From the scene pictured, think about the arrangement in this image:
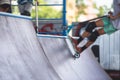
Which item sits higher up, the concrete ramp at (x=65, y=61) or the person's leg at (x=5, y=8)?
the person's leg at (x=5, y=8)

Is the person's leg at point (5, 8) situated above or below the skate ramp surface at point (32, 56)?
above

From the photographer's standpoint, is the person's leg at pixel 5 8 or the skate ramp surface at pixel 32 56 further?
the person's leg at pixel 5 8

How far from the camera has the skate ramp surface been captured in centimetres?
391

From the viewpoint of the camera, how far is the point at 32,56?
443 cm

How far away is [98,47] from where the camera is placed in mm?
8922

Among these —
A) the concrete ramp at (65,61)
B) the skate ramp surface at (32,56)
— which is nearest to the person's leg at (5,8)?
the skate ramp surface at (32,56)

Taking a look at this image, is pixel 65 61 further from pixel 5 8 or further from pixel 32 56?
pixel 5 8

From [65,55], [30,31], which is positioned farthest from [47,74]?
[65,55]

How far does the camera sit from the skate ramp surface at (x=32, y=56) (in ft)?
12.8

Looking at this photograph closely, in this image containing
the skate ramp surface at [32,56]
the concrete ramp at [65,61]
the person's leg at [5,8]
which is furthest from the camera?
the concrete ramp at [65,61]

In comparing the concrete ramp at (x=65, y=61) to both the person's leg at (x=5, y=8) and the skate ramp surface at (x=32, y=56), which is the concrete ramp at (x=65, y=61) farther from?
the person's leg at (x=5, y=8)

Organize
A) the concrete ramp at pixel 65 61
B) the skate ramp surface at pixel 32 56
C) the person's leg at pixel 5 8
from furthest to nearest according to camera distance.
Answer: the concrete ramp at pixel 65 61, the person's leg at pixel 5 8, the skate ramp surface at pixel 32 56

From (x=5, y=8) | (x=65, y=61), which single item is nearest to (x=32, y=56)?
(x=5, y=8)

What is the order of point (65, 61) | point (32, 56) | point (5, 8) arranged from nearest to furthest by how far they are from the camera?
point (32, 56)
point (5, 8)
point (65, 61)
